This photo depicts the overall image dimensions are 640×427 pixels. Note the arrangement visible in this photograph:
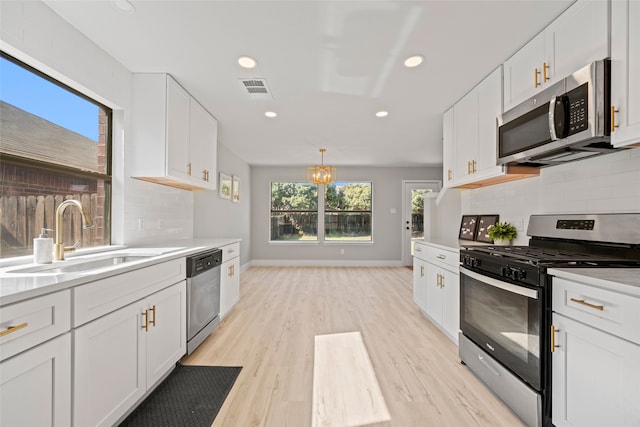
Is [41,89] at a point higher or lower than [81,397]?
higher

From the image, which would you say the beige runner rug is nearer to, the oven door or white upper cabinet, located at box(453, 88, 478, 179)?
the oven door

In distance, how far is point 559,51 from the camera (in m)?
1.79

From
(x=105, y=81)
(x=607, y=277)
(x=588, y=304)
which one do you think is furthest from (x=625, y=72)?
(x=105, y=81)

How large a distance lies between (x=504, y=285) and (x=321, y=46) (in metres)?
2.07

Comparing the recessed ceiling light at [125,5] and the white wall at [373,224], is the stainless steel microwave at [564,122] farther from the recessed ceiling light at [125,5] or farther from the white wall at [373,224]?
the white wall at [373,224]

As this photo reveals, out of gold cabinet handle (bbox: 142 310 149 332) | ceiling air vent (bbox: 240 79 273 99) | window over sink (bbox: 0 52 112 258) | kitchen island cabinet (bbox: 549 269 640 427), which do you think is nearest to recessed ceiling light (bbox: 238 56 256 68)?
ceiling air vent (bbox: 240 79 273 99)

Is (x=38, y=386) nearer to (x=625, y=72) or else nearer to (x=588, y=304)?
(x=588, y=304)

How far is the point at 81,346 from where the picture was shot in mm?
1253

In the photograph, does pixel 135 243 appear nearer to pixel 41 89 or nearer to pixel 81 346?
pixel 41 89

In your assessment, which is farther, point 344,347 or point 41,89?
point 344,347

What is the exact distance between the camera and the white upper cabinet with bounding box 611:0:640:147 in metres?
1.36

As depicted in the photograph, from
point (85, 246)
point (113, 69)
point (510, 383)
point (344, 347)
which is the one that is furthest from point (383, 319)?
point (113, 69)

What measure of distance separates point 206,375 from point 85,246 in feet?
4.48

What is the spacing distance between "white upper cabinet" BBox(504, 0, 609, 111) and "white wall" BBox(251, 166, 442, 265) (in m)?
4.52
